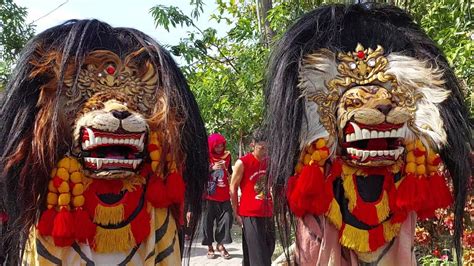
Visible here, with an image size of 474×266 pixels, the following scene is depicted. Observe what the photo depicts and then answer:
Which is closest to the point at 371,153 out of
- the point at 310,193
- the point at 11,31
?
the point at 310,193

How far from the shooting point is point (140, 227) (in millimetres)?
2648

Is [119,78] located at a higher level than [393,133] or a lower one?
higher

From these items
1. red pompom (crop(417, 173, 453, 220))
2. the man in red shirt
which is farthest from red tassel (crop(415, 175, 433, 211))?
the man in red shirt

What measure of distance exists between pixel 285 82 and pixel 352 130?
37 cm

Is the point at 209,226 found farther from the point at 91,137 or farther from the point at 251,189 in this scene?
the point at 91,137

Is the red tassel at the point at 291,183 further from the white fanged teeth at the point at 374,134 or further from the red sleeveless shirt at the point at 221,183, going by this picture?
the red sleeveless shirt at the point at 221,183

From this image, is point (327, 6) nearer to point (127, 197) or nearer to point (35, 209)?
point (127, 197)

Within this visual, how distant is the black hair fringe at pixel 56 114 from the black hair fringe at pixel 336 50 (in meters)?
0.37

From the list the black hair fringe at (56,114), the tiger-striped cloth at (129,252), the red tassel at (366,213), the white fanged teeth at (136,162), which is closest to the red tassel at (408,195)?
the red tassel at (366,213)

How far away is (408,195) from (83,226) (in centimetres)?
141

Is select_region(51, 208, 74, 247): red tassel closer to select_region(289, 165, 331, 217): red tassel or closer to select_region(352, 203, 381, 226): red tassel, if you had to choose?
select_region(289, 165, 331, 217): red tassel

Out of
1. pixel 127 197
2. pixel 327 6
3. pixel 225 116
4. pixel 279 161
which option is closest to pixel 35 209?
pixel 127 197

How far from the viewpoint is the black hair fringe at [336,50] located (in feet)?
8.93

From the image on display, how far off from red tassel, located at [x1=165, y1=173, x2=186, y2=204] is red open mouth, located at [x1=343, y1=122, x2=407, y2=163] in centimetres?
76
